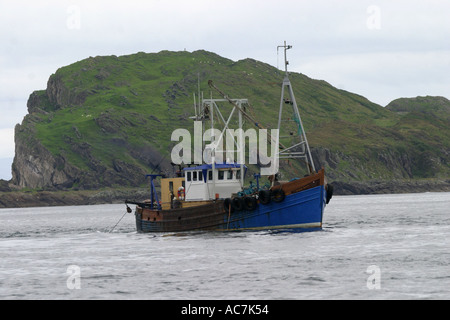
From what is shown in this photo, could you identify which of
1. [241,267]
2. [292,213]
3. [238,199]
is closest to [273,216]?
[292,213]

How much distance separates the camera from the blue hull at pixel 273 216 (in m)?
54.3

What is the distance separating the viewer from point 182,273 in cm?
3772

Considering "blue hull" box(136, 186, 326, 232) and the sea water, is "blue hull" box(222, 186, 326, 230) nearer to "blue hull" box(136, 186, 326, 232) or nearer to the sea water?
"blue hull" box(136, 186, 326, 232)

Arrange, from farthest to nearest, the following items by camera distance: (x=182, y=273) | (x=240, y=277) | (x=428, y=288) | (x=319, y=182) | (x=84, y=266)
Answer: (x=319, y=182), (x=84, y=266), (x=182, y=273), (x=240, y=277), (x=428, y=288)

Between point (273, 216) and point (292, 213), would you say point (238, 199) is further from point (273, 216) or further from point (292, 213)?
point (292, 213)

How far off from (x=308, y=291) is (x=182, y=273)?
368 inches

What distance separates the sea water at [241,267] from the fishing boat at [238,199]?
4.17 ft

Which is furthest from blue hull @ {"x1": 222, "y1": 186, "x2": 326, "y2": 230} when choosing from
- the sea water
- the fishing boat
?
the sea water

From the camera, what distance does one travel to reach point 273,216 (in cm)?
5547

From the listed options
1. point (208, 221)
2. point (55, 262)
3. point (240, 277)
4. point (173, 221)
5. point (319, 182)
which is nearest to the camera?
point (240, 277)

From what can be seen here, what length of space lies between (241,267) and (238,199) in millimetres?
17307
